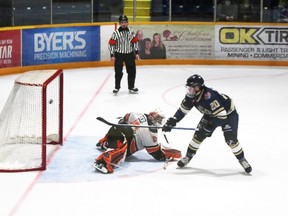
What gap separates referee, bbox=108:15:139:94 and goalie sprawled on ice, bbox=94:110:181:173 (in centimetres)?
438

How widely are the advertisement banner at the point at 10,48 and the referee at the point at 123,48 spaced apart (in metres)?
2.68

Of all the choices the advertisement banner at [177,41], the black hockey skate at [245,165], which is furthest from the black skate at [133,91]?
the black hockey skate at [245,165]

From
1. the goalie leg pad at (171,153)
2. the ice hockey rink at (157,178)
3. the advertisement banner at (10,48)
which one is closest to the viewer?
the ice hockey rink at (157,178)

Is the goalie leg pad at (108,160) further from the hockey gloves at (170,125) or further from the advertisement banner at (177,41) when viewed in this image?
the advertisement banner at (177,41)

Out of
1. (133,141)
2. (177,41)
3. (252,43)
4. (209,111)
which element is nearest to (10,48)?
(177,41)

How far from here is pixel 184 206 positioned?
21.0 feet

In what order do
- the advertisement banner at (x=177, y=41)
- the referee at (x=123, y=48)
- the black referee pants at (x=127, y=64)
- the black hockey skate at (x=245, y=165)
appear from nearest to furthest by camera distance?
the black hockey skate at (x=245, y=165) → the referee at (x=123, y=48) → the black referee pants at (x=127, y=64) → the advertisement banner at (x=177, y=41)

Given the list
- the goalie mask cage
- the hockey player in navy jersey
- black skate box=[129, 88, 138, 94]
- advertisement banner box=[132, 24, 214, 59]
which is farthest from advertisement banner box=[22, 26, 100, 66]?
the hockey player in navy jersey

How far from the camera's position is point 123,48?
A: 39.9 ft

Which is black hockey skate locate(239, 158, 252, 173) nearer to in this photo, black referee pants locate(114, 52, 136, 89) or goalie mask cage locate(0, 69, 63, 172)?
goalie mask cage locate(0, 69, 63, 172)

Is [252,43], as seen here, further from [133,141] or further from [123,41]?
[133,141]

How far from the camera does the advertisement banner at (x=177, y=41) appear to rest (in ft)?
51.9

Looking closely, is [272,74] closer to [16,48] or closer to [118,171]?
[16,48]

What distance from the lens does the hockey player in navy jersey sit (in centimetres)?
704
